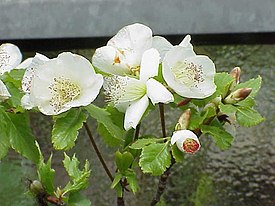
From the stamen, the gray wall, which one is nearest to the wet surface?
the gray wall

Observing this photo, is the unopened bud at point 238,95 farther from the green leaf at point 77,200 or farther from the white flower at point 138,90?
the green leaf at point 77,200

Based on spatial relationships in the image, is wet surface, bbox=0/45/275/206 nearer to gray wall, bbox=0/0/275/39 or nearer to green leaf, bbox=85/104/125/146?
gray wall, bbox=0/0/275/39

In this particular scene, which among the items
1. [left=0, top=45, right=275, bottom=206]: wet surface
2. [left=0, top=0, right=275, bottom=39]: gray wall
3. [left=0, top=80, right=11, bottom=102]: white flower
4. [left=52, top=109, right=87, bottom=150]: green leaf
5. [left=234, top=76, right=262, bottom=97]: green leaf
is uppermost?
[left=0, top=80, right=11, bottom=102]: white flower

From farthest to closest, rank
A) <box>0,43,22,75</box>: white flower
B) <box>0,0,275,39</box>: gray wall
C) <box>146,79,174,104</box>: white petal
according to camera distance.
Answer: <box>0,0,275,39</box>: gray wall → <box>0,43,22,75</box>: white flower → <box>146,79,174,104</box>: white petal

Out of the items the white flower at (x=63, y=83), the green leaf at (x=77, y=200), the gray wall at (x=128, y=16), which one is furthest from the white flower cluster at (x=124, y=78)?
the gray wall at (x=128, y=16)

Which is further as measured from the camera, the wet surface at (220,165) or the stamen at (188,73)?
the wet surface at (220,165)

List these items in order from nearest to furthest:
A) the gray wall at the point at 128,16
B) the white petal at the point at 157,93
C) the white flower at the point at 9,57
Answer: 1. the white petal at the point at 157,93
2. the white flower at the point at 9,57
3. the gray wall at the point at 128,16

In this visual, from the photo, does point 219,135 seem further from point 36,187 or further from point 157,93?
point 36,187
